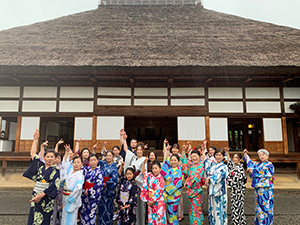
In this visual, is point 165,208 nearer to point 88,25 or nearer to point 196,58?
point 196,58

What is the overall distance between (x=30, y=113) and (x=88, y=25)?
16.2 ft

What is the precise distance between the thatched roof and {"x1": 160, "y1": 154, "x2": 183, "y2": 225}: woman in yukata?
379 cm

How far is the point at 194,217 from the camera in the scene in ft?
11.0

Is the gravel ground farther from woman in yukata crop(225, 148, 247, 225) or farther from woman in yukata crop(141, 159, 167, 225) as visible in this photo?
woman in yukata crop(141, 159, 167, 225)

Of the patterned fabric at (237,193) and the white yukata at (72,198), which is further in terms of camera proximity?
the patterned fabric at (237,193)

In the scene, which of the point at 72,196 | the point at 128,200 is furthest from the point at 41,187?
the point at 128,200

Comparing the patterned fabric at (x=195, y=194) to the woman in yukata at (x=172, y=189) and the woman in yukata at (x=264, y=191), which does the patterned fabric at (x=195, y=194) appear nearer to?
the woman in yukata at (x=172, y=189)

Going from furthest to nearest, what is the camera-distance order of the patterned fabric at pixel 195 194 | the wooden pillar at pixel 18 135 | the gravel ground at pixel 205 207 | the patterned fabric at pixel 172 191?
1. the wooden pillar at pixel 18 135
2. the gravel ground at pixel 205 207
3. the patterned fabric at pixel 195 194
4. the patterned fabric at pixel 172 191

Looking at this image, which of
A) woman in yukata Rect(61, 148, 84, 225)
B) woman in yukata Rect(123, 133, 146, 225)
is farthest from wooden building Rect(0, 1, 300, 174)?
woman in yukata Rect(61, 148, 84, 225)

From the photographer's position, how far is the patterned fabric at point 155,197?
10.2ft

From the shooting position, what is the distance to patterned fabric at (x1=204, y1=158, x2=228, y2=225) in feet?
10.6

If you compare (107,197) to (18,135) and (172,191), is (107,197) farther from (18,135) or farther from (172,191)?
(18,135)

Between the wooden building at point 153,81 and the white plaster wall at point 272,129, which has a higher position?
the wooden building at point 153,81

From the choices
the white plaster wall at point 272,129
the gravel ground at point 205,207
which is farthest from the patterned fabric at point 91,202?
the white plaster wall at point 272,129
